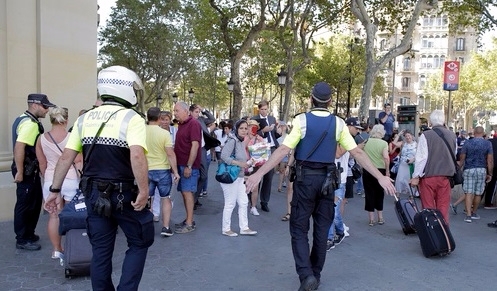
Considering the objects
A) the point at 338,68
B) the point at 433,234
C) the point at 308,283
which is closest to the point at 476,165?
A: the point at 433,234

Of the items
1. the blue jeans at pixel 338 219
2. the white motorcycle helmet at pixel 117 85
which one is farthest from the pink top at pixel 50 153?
the blue jeans at pixel 338 219

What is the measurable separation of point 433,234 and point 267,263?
90.6 inches

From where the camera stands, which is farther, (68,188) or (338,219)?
(338,219)

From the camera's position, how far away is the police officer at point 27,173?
5.90 metres

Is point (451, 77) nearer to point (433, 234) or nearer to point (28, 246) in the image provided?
point (433, 234)

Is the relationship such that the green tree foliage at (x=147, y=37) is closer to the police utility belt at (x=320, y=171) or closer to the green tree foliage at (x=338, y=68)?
the green tree foliage at (x=338, y=68)

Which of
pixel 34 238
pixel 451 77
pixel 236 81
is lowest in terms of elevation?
pixel 34 238

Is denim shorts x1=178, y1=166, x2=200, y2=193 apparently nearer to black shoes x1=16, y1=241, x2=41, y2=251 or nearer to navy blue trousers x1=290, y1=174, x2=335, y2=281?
black shoes x1=16, y1=241, x2=41, y2=251

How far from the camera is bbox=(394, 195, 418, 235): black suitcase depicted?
7230 mm

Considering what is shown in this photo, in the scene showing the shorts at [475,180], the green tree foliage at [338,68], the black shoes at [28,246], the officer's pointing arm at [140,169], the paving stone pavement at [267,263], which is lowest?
the paving stone pavement at [267,263]

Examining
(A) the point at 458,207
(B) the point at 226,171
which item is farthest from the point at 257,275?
(A) the point at 458,207

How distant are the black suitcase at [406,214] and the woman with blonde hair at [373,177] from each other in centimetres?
53

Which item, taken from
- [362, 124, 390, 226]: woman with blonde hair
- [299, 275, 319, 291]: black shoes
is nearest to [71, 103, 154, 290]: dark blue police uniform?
[299, 275, 319, 291]: black shoes

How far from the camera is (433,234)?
610 centimetres
